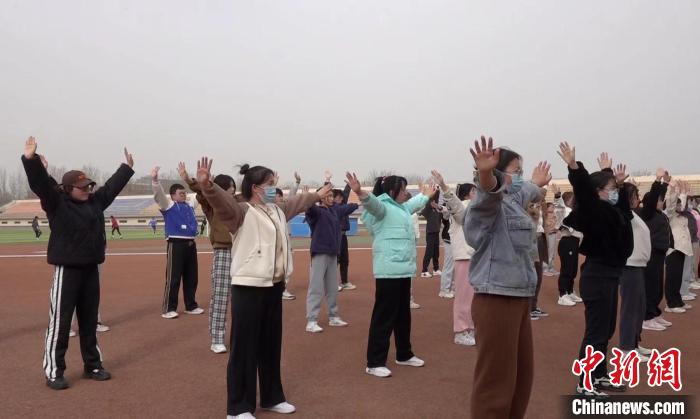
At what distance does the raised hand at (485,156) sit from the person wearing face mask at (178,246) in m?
6.09

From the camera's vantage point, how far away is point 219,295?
257 inches

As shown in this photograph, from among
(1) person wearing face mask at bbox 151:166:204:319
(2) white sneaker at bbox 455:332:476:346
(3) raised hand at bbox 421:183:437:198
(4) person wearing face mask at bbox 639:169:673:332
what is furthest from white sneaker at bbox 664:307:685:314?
(1) person wearing face mask at bbox 151:166:204:319

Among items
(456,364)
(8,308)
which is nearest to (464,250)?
(456,364)

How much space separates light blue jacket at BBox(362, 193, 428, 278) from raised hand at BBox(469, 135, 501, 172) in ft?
7.69

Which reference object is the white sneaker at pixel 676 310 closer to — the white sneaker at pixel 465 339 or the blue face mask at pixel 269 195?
the white sneaker at pixel 465 339

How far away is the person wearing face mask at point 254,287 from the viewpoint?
14.0 feet

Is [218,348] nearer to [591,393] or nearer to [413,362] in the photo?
[413,362]

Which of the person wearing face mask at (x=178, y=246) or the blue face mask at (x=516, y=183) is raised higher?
the blue face mask at (x=516, y=183)

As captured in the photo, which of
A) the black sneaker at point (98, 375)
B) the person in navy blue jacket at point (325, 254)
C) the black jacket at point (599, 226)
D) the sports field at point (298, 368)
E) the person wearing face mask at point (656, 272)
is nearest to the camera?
the black jacket at point (599, 226)

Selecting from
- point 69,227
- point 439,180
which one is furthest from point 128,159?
point 439,180

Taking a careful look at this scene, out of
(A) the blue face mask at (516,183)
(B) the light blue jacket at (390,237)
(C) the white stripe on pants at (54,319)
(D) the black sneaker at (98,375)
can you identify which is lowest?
(D) the black sneaker at (98,375)

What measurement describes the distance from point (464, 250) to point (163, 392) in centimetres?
412

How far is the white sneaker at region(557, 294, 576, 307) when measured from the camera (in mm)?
9469

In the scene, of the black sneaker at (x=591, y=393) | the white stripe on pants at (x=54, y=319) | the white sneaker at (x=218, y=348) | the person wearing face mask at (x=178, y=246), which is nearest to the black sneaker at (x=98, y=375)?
the white stripe on pants at (x=54, y=319)
